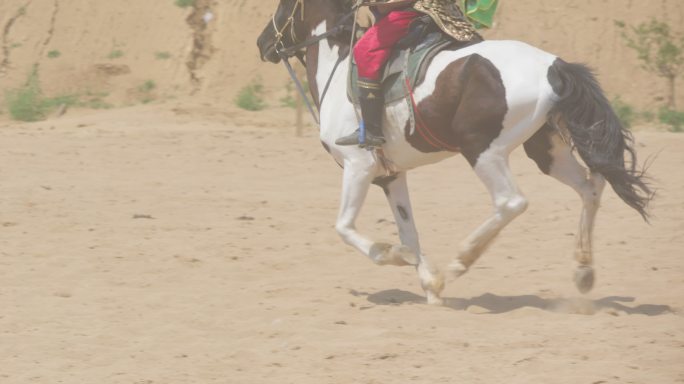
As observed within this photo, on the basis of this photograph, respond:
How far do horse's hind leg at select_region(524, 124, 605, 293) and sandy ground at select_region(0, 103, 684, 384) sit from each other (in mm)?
241

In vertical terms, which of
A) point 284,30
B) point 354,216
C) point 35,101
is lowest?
point 35,101

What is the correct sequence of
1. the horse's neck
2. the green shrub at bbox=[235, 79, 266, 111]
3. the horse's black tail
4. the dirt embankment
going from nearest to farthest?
the horse's black tail < the horse's neck < the green shrub at bbox=[235, 79, 266, 111] < the dirt embankment

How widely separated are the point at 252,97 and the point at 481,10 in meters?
12.1

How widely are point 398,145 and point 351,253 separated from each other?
1.84 meters

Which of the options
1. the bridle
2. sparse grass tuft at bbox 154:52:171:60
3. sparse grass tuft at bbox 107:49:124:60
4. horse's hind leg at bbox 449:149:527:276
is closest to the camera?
horse's hind leg at bbox 449:149:527:276

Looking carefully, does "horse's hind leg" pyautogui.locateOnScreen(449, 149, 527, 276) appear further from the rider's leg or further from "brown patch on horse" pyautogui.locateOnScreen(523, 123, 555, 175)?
the rider's leg

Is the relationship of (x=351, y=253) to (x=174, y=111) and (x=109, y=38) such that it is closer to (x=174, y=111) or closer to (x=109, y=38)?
(x=174, y=111)

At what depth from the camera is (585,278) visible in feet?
22.6

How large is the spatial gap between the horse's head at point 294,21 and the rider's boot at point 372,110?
84cm

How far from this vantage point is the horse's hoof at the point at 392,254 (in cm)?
702

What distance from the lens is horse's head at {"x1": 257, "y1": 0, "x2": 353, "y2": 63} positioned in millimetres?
7609

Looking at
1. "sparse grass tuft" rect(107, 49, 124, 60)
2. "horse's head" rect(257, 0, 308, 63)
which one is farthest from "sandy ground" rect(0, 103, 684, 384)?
"sparse grass tuft" rect(107, 49, 124, 60)

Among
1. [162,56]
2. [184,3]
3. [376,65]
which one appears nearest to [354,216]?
[376,65]

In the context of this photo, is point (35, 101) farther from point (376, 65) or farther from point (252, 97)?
point (376, 65)
